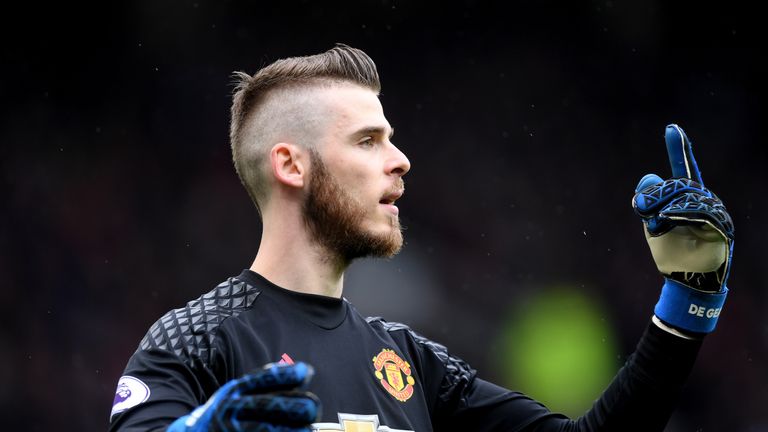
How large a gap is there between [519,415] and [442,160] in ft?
19.2

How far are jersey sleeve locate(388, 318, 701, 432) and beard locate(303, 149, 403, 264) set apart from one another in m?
0.40

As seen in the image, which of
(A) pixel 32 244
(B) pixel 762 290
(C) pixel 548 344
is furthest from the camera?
(C) pixel 548 344

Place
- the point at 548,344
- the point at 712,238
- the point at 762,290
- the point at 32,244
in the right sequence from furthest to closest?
the point at 548,344
the point at 762,290
the point at 32,244
the point at 712,238

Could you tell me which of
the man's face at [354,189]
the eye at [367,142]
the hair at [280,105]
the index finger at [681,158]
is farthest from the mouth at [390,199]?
the index finger at [681,158]

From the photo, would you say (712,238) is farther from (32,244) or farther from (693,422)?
(32,244)

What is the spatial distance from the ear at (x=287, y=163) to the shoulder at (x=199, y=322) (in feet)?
1.21

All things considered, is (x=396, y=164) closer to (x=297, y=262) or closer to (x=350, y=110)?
(x=350, y=110)

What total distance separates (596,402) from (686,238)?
0.60 m

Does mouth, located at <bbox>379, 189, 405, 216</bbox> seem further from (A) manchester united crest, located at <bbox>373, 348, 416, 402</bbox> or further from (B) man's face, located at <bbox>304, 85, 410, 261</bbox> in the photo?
(A) manchester united crest, located at <bbox>373, 348, 416, 402</bbox>

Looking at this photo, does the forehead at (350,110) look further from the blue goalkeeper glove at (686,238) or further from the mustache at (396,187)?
the blue goalkeeper glove at (686,238)

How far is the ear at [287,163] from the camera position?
2957mm

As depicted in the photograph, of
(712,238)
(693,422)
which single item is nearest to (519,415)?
(712,238)

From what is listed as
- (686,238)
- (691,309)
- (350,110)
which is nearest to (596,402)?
(691,309)

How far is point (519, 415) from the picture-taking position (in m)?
3.02
